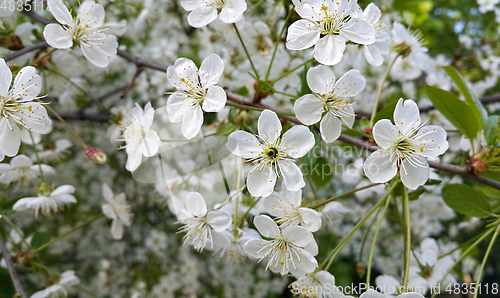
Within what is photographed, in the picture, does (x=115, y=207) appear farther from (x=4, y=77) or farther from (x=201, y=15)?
(x=201, y=15)

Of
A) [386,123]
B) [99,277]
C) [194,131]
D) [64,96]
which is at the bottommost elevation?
[99,277]

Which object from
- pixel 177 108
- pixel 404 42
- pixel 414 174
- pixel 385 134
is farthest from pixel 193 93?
pixel 404 42

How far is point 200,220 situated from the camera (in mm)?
948

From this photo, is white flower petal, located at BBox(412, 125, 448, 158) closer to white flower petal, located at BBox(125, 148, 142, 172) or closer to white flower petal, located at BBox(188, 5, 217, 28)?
white flower petal, located at BBox(188, 5, 217, 28)

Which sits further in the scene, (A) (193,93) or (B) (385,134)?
(A) (193,93)

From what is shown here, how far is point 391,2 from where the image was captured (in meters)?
2.59

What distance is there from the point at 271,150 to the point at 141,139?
1.35 feet

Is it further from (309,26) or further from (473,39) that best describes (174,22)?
(473,39)

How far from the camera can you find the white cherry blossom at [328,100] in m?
0.87

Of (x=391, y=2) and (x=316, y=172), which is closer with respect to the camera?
(x=316, y=172)

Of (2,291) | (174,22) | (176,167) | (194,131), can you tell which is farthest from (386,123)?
(2,291)

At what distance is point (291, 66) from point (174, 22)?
1351 mm

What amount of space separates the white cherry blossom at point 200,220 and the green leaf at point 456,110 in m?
0.71

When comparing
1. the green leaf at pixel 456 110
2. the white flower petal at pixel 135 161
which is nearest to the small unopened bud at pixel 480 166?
the green leaf at pixel 456 110
